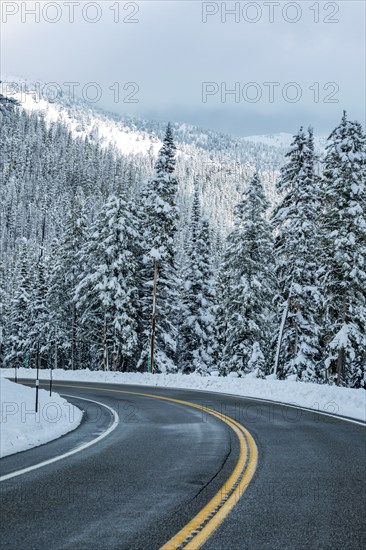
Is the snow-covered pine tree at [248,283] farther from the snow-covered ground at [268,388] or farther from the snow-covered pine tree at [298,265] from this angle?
the snow-covered ground at [268,388]

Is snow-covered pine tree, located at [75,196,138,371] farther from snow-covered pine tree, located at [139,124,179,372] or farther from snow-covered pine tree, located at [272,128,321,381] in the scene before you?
snow-covered pine tree, located at [272,128,321,381]

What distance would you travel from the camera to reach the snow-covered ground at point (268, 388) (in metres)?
16.3

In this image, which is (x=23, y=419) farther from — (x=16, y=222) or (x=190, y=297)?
(x=16, y=222)

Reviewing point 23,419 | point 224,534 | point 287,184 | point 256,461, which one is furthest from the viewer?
point 287,184

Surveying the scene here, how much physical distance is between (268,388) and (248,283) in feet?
40.6

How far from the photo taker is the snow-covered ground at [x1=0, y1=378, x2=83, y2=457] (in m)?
9.48

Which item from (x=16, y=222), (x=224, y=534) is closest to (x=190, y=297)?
(x=224, y=534)

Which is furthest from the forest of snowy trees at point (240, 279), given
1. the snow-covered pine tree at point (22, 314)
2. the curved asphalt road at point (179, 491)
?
the curved asphalt road at point (179, 491)

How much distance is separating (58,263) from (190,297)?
1507 cm

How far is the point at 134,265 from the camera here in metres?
37.8

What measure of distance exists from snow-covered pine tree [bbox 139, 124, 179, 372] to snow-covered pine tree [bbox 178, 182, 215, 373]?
190 cm

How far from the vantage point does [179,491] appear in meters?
5.89

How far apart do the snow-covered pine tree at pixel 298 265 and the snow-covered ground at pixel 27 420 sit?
18009mm

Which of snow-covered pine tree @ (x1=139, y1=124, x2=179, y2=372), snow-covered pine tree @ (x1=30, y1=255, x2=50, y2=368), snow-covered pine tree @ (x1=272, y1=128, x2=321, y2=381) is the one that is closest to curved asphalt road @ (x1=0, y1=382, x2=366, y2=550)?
snow-covered pine tree @ (x1=272, y1=128, x2=321, y2=381)
